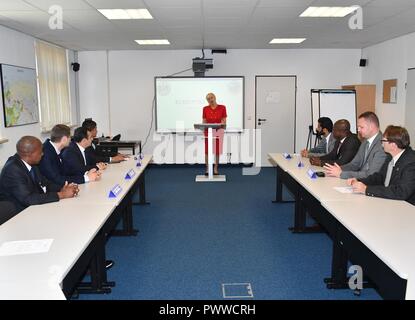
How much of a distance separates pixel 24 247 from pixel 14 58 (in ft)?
16.1

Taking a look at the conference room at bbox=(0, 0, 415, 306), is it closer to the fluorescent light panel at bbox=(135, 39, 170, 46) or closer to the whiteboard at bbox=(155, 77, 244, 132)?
the whiteboard at bbox=(155, 77, 244, 132)

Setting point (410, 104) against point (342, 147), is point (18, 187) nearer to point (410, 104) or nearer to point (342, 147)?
point (342, 147)

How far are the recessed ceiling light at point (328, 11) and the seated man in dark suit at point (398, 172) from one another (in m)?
2.30

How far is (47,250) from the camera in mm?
2137

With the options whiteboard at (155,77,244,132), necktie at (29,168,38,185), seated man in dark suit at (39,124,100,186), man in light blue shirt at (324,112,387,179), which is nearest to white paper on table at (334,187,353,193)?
man in light blue shirt at (324,112,387,179)

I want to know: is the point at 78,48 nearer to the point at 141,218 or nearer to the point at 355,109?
the point at 141,218

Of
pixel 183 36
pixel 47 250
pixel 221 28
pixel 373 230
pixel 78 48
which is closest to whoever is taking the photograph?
pixel 47 250

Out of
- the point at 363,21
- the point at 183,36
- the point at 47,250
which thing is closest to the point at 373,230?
the point at 47,250

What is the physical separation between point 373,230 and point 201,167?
6.93 m

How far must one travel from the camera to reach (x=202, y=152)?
9297 mm

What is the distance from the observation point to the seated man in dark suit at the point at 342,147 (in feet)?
15.4

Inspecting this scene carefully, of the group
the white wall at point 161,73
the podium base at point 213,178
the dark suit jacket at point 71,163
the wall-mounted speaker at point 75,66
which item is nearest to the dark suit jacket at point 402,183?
the dark suit jacket at point 71,163

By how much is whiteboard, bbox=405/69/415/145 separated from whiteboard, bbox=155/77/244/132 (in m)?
3.48

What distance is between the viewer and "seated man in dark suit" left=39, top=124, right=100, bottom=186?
152 inches
